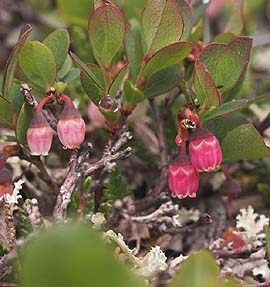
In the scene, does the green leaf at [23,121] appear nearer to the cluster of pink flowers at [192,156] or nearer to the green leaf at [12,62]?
the green leaf at [12,62]

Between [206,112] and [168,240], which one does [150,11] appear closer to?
[206,112]

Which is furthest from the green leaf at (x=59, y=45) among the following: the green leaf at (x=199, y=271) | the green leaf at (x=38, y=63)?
the green leaf at (x=199, y=271)

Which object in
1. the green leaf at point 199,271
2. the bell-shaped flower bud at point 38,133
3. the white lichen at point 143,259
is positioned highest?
the green leaf at point 199,271

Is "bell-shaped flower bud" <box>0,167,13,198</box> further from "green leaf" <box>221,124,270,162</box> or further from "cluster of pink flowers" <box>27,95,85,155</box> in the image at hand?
"green leaf" <box>221,124,270,162</box>

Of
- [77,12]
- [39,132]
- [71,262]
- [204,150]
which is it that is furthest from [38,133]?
[77,12]

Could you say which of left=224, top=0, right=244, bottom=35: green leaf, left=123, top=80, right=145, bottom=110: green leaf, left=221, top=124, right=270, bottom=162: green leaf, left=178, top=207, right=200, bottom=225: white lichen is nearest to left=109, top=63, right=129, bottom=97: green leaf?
left=123, top=80, right=145, bottom=110: green leaf

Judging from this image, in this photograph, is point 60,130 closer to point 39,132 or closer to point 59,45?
point 39,132
